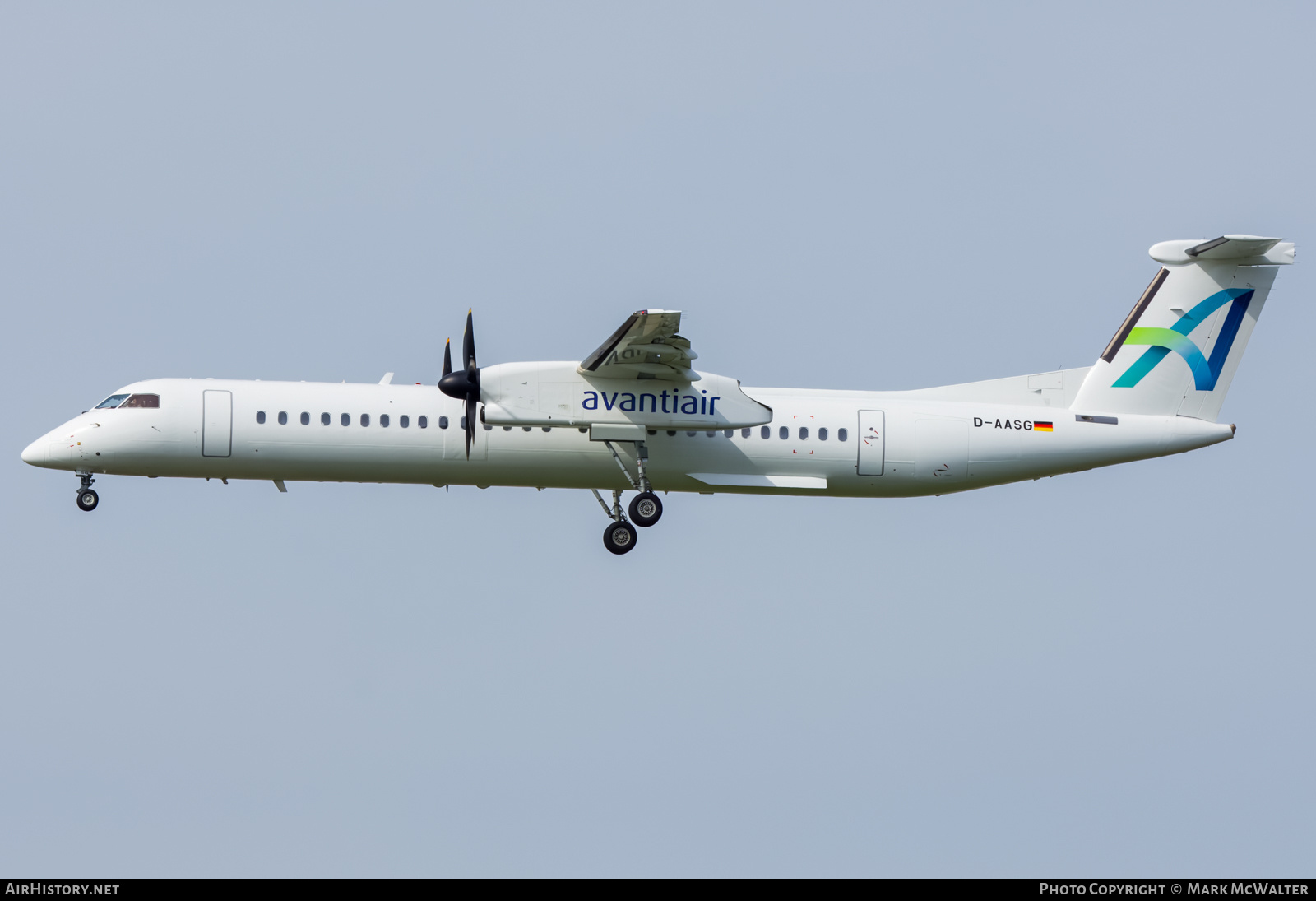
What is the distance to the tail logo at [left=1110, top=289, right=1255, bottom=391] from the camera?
27656mm

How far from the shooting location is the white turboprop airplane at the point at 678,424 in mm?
25312

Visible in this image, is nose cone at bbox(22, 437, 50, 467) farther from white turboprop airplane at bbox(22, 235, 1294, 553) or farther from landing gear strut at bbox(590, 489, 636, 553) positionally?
landing gear strut at bbox(590, 489, 636, 553)

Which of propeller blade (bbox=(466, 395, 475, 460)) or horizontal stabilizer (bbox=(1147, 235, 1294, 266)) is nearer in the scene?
propeller blade (bbox=(466, 395, 475, 460))

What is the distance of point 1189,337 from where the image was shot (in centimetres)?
2781

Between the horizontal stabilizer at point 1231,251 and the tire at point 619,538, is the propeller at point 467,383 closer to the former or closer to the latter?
the tire at point 619,538

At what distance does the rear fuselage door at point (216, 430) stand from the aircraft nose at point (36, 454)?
2.80m

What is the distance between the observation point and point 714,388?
25359 mm

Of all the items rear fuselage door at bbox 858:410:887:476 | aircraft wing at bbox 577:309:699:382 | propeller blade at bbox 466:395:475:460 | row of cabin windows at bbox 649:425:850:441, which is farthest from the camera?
rear fuselage door at bbox 858:410:887:476

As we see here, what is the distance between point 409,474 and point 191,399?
3.88 meters

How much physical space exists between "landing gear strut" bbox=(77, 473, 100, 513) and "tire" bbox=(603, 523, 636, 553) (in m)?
8.87

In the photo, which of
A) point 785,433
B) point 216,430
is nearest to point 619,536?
point 785,433

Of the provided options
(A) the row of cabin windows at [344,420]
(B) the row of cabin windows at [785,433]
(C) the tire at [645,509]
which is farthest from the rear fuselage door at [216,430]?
(B) the row of cabin windows at [785,433]

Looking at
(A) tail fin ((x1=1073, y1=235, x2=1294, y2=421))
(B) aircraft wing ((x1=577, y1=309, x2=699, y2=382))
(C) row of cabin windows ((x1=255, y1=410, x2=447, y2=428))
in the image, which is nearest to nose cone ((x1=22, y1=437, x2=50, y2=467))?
(C) row of cabin windows ((x1=255, y1=410, x2=447, y2=428))

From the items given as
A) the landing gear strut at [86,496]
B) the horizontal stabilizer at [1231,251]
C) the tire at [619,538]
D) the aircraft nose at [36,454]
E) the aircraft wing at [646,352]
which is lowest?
the tire at [619,538]
